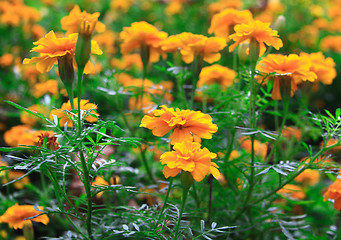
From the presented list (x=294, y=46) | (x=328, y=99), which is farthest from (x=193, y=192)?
(x=294, y=46)

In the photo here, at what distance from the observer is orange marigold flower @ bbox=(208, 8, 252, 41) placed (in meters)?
1.07

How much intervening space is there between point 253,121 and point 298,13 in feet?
9.10

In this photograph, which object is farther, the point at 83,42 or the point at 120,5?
the point at 120,5

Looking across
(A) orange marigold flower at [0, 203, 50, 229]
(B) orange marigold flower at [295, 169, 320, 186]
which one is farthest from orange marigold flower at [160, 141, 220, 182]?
(B) orange marigold flower at [295, 169, 320, 186]

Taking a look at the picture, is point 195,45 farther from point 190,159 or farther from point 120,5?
point 120,5

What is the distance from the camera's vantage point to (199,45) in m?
0.97

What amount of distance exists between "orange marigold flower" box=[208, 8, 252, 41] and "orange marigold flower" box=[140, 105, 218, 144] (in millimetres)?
439

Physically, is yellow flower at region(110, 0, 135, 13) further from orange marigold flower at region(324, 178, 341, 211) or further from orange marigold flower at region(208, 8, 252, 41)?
orange marigold flower at region(324, 178, 341, 211)

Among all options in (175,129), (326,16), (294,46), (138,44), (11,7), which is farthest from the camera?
(326,16)

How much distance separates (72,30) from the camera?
1.06 m

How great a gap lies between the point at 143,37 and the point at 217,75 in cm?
35

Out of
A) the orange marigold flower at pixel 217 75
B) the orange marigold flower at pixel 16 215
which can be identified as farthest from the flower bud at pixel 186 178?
the orange marigold flower at pixel 217 75

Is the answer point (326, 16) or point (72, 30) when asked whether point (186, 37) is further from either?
point (326, 16)

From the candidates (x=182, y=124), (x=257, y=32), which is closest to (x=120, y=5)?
(x=257, y=32)
